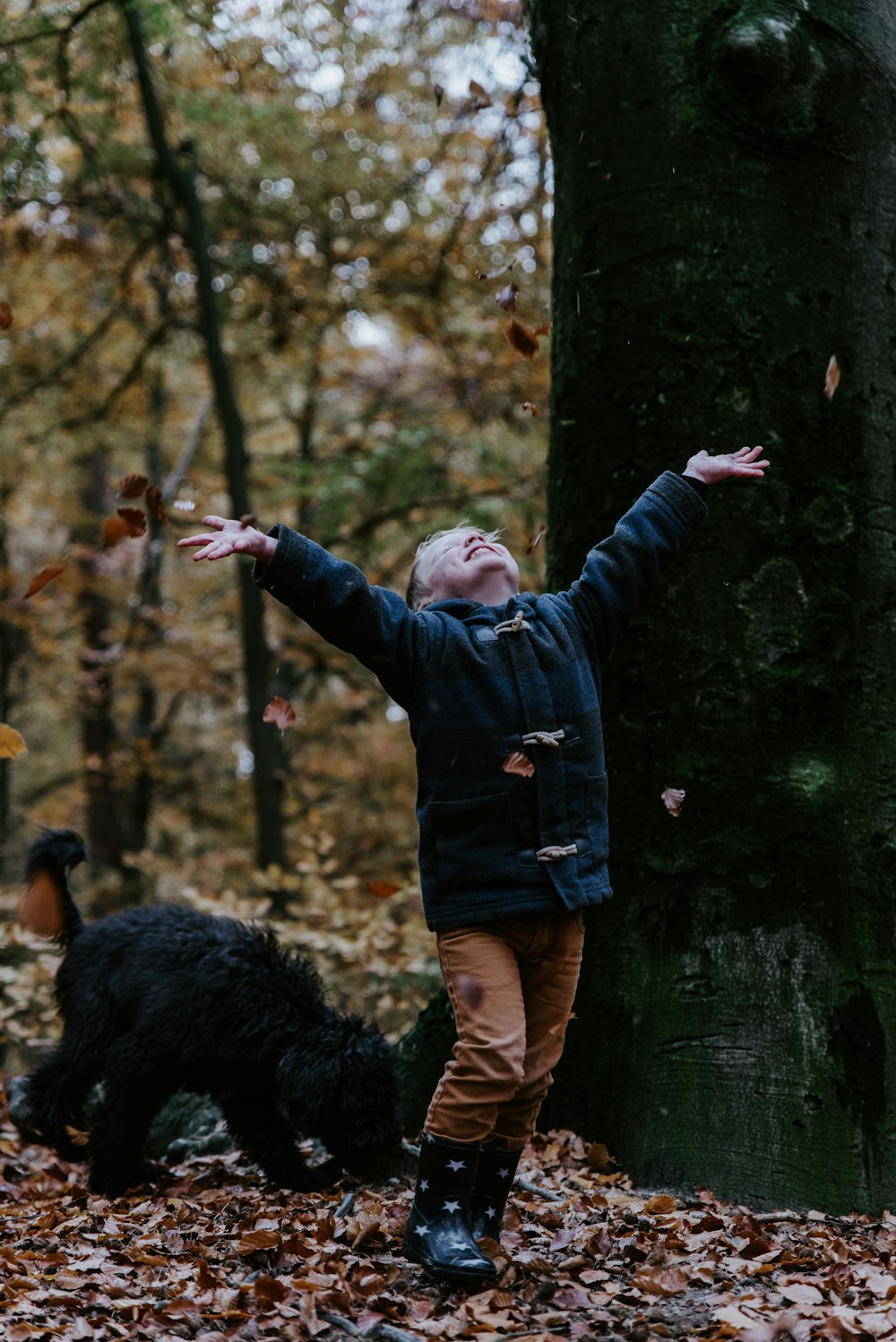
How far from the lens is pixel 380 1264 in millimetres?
3266

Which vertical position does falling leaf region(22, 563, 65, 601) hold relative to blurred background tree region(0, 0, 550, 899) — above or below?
below

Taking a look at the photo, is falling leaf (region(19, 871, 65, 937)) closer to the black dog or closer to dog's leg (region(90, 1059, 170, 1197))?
the black dog

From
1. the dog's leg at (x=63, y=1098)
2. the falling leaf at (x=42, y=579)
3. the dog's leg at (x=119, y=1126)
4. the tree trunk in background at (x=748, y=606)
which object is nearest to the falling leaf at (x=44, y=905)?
the dog's leg at (x=63, y=1098)

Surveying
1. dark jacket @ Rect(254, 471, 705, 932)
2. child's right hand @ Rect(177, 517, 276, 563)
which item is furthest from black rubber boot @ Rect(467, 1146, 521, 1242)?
child's right hand @ Rect(177, 517, 276, 563)

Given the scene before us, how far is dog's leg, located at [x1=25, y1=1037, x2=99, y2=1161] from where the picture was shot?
4777 millimetres

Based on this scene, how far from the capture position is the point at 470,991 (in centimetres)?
315

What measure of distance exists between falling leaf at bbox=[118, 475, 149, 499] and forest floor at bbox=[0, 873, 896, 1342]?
8.18 feet

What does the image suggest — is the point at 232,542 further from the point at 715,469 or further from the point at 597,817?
the point at 715,469

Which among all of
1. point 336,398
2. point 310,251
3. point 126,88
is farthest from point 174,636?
point 126,88

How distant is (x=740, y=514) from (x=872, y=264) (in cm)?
102

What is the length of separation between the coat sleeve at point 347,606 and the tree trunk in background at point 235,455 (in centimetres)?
817

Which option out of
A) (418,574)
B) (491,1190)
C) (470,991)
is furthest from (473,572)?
(491,1190)

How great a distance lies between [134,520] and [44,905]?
180 cm

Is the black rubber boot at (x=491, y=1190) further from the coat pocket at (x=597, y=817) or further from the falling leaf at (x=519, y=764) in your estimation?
the falling leaf at (x=519, y=764)
